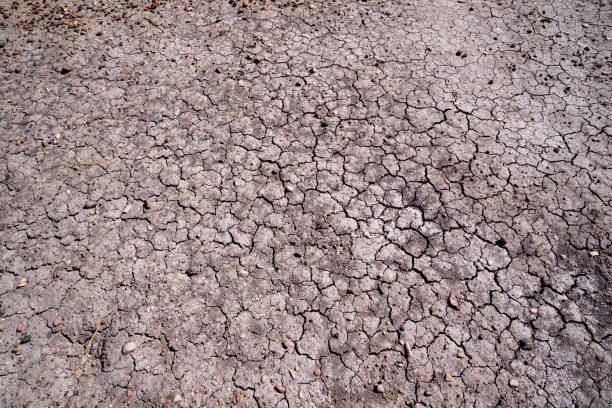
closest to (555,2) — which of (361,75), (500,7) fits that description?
(500,7)

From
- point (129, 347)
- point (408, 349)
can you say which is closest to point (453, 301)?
point (408, 349)

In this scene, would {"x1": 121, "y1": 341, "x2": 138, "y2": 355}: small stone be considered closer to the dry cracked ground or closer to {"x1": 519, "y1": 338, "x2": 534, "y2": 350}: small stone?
the dry cracked ground

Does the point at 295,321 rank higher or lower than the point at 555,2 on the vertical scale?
lower

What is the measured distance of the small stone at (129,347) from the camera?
2.49 metres

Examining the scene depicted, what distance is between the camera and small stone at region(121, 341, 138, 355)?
8.17 ft


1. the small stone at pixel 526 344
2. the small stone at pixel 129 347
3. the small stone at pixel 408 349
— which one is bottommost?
the small stone at pixel 129 347

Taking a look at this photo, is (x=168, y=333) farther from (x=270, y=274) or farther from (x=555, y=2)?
(x=555, y=2)

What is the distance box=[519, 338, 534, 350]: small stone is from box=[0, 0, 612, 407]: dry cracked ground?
0.5 inches

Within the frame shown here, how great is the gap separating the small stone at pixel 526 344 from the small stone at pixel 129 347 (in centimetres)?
274

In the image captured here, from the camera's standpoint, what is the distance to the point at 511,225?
2938 millimetres

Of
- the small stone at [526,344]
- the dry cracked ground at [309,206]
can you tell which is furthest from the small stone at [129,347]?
the small stone at [526,344]

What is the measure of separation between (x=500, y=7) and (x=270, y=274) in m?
4.52

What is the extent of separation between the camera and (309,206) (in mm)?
3094

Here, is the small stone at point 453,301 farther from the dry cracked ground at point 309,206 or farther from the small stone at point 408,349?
the small stone at point 408,349
